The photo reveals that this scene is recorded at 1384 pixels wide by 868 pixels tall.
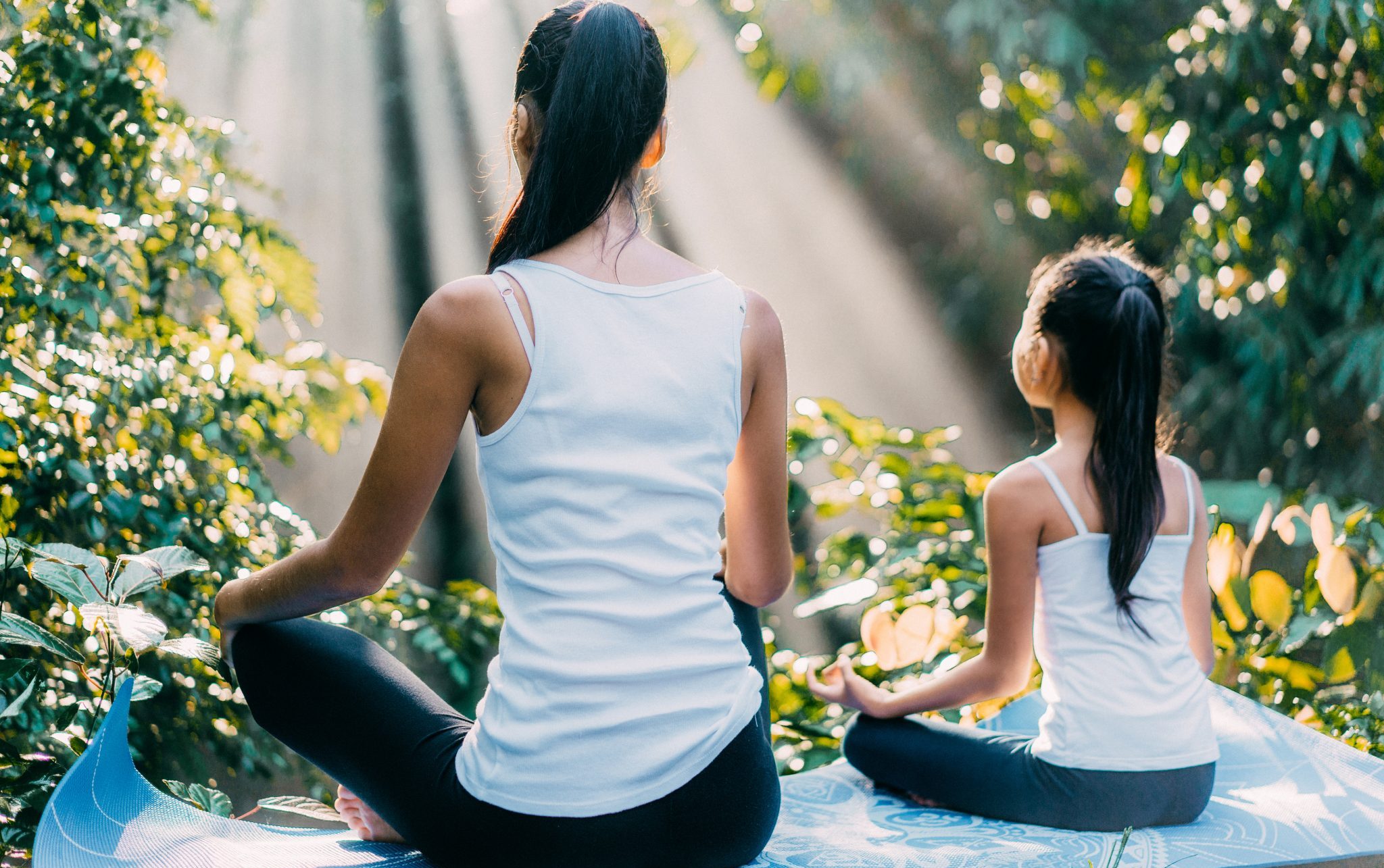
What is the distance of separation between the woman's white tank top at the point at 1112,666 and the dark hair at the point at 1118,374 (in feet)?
0.08

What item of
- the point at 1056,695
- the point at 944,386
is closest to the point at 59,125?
the point at 1056,695

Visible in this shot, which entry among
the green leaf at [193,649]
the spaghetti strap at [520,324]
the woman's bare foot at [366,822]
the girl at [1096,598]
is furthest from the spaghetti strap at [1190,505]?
the green leaf at [193,649]

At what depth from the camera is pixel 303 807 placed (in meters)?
1.22

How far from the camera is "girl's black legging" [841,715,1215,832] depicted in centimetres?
130

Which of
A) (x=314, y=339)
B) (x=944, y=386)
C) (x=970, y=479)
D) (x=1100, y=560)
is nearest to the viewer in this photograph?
(x=1100, y=560)

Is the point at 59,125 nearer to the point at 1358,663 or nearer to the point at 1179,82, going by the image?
the point at 1358,663

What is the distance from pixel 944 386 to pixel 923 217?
82 cm

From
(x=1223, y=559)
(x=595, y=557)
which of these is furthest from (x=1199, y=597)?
(x=595, y=557)

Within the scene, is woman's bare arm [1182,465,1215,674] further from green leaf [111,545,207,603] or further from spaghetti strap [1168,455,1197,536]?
green leaf [111,545,207,603]

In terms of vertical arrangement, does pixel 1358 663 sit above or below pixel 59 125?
below

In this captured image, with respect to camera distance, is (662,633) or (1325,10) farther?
(1325,10)

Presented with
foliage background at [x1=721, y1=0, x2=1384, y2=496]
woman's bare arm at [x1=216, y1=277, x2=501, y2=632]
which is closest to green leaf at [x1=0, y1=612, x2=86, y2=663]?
woman's bare arm at [x1=216, y1=277, x2=501, y2=632]

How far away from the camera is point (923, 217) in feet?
15.0

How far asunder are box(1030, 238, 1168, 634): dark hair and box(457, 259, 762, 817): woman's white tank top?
0.61 meters
